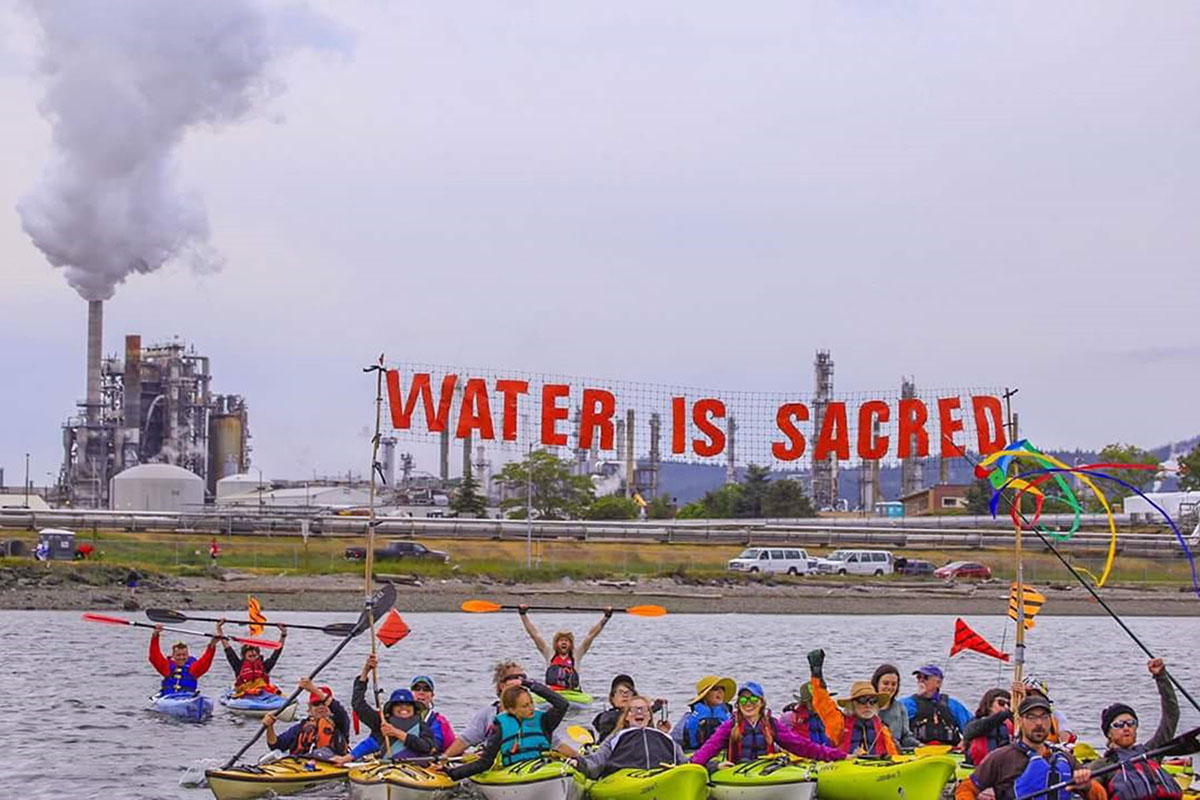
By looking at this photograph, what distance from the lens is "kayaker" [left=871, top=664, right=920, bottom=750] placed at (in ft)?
73.3

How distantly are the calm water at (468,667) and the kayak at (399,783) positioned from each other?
4.20m

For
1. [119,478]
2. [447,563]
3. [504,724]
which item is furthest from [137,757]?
[119,478]

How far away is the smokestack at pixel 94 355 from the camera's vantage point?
340 ft

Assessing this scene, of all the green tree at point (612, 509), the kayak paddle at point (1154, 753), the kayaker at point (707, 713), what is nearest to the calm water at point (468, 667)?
the kayaker at point (707, 713)

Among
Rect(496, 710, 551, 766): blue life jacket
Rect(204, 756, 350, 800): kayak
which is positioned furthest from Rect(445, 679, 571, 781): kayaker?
Rect(204, 756, 350, 800): kayak

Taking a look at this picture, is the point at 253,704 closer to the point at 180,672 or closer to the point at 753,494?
the point at 180,672

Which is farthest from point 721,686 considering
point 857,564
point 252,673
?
point 857,564

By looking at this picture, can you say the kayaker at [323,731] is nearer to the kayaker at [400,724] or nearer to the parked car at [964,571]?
the kayaker at [400,724]

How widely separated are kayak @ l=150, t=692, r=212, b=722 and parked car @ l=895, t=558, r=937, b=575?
177ft

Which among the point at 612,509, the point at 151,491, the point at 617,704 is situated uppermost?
the point at 151,491

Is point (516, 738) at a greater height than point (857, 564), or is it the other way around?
point (857, 564)

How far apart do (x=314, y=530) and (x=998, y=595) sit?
1413 inches

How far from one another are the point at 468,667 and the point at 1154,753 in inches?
1298

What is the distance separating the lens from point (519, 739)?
21.2 metres
